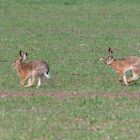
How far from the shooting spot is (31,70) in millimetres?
15719

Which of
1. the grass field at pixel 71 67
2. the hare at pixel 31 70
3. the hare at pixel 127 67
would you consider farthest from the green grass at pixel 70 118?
the hare at pixel 127 67

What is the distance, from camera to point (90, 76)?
56.9 ft

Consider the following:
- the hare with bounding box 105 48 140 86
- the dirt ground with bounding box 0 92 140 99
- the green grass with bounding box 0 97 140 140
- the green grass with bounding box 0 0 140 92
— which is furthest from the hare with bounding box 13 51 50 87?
the hare with bounding box 105 48 140 86

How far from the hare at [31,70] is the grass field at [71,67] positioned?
29cm

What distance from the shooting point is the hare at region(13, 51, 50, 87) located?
15586 millimetres

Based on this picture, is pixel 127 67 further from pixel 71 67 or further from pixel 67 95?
pixel 71 67

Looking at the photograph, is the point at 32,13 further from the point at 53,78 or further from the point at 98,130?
the point at 98,130

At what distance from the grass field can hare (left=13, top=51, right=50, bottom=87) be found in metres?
0.29

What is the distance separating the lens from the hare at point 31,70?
15.6 m

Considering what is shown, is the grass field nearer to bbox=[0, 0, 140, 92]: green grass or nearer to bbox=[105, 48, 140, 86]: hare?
bbox=[0, 0, 140, 92]: green grass

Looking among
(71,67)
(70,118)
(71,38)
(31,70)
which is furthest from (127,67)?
(71,38)

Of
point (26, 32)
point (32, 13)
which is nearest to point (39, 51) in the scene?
point (26, 32)

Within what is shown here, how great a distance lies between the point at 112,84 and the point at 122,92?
1128mm

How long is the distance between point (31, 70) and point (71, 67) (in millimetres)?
3093
